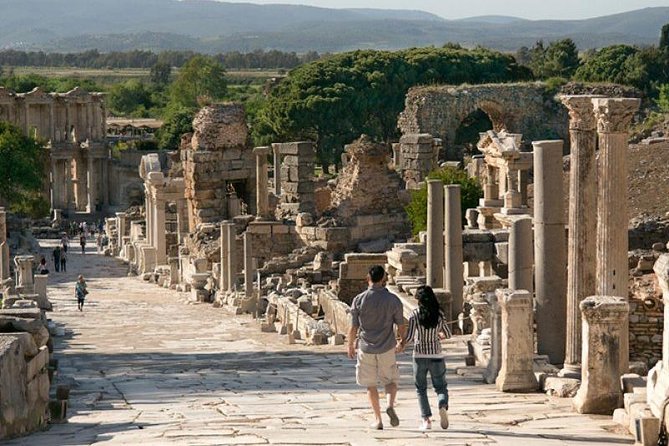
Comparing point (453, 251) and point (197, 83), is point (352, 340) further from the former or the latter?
point (197, 83)

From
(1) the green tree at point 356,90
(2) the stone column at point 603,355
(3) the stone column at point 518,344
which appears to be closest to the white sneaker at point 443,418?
(2) the stone column at point 603,355

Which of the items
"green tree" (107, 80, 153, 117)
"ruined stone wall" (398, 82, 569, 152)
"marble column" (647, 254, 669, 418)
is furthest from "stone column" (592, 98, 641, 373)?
"green tree" (107, 80, 153, 117)

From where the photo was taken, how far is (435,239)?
24.2 meters

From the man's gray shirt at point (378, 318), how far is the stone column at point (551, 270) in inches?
170

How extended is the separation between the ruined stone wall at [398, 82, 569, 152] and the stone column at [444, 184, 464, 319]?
36224 mm

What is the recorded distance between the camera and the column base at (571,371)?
1501 centimetres

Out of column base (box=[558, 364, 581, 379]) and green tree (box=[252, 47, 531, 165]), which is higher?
green tree (box=[252, 47, 531, 165])

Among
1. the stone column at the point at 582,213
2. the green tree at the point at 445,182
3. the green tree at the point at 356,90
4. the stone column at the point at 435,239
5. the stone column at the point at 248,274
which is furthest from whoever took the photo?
the green tree at the point at 356,90

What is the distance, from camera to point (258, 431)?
12.8 meters

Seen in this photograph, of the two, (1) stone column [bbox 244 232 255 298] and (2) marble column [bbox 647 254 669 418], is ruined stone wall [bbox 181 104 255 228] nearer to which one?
(1) stone column [bbox 244 232 255 298]

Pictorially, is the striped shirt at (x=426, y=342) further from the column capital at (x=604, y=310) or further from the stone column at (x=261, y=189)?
the stone column at (x=261, y=189)

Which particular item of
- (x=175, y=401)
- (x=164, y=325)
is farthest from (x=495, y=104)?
(x=175, y=401)

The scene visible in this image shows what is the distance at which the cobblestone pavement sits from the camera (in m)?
12.5

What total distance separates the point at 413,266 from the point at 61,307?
10347 mm
